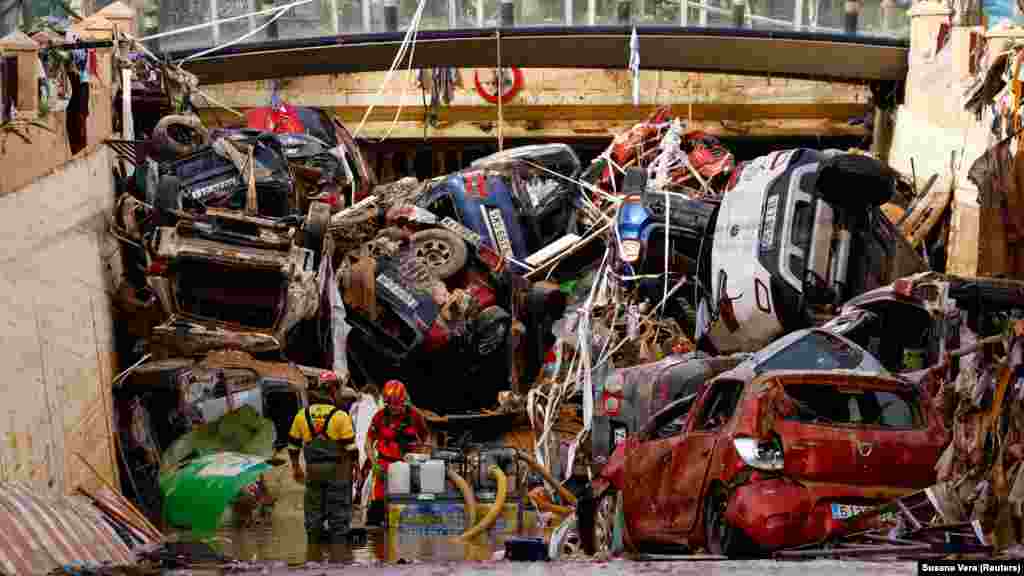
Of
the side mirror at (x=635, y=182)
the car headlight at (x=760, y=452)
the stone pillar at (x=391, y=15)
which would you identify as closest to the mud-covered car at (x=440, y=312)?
the side mirror at (x=635, y=182)

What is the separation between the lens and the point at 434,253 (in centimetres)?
2522

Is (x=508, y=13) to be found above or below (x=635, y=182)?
above

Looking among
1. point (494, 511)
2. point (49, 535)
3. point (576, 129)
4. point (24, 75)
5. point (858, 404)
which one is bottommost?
point (576, 129)

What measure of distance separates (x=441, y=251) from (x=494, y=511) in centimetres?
807

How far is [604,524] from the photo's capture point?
15.2m

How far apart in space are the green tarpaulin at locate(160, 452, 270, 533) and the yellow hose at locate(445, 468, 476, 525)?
221 cm

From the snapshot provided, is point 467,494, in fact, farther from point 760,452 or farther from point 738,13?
point 738,13

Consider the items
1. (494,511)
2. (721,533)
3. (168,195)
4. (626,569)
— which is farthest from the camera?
(168,195)

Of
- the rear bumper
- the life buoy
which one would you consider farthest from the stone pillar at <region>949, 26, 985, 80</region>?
the rear bumper

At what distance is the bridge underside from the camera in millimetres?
34938

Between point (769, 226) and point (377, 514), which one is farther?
point (769, 226)

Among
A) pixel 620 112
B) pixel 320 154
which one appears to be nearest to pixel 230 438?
pixel 320 154

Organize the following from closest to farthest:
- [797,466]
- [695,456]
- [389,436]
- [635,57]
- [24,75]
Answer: [797,466], [695,456], [389,436], [24,75], [635,57]

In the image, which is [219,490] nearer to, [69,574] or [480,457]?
[480,457]
